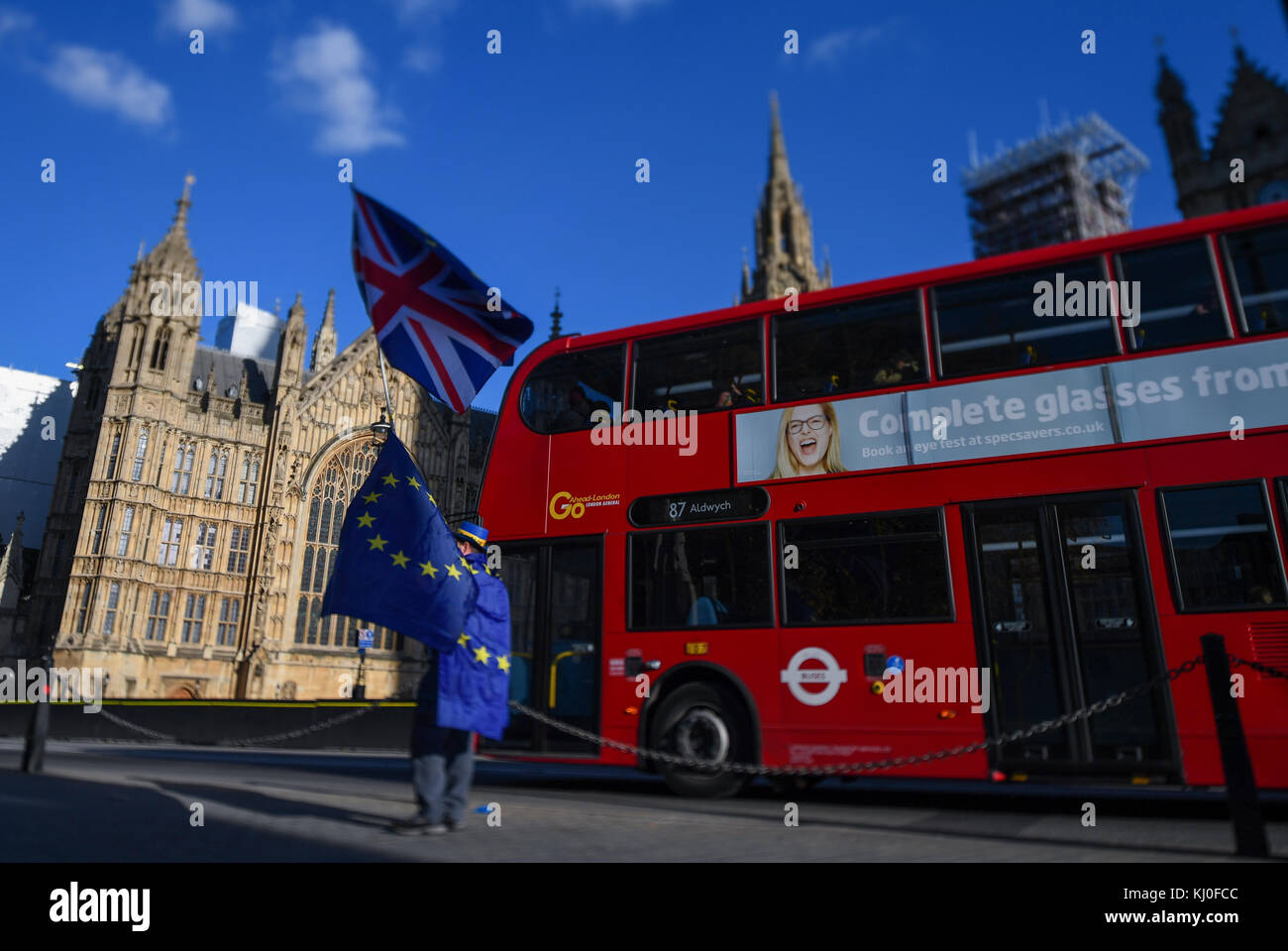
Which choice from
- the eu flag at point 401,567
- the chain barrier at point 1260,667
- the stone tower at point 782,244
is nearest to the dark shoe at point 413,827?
the eu flag at point 401,567

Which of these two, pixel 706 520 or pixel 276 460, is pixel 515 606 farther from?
pixel 276 460

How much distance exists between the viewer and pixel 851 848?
4961 mm

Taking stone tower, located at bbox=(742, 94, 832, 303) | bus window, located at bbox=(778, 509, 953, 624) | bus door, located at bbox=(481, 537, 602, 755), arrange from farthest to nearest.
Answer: stone tower, located at bbox=(742, 94, 832, 303)
bus door, located at bbox=(481, 537, 602, 755)
bus window, located at bbox=(778, 509, 953, 624)

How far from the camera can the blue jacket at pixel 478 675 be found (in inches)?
196

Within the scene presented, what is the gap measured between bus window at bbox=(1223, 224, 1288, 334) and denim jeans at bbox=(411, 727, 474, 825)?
268 inches

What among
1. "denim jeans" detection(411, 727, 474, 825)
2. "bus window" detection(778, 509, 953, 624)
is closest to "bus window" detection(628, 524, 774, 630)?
"bus window" detection(778, 509, 953, 624)

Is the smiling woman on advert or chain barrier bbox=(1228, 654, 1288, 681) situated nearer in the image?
chain barrier bbox=(1228, 654, 1288, 681)

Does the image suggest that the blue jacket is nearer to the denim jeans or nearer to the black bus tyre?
the denim jeans

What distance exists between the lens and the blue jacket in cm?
498

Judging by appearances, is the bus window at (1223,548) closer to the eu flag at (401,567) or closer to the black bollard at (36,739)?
the eu flag at (401,567)

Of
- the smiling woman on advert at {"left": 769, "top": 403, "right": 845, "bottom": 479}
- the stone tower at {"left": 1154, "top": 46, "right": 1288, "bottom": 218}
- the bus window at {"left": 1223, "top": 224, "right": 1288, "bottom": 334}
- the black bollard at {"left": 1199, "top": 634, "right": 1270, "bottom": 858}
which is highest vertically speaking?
the stone tower at {"left": 1154, "top": 46, "right": 1288, "bottom": 218}

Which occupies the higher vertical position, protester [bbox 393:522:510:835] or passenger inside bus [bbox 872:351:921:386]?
passenger inside bus [bbox 872:351:921:386]

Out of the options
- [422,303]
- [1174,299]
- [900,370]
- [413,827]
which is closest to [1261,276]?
[1174,299]

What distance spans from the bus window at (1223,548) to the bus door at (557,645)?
4970 mm
